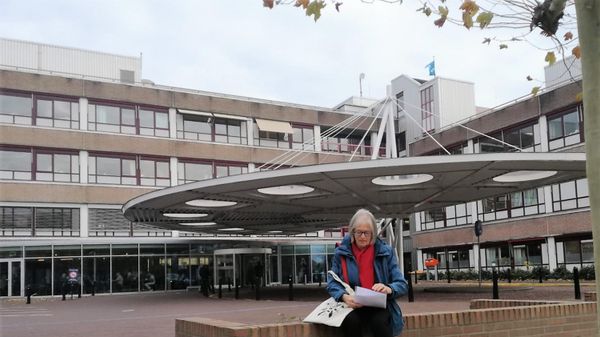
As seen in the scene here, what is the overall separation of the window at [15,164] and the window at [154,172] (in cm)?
642

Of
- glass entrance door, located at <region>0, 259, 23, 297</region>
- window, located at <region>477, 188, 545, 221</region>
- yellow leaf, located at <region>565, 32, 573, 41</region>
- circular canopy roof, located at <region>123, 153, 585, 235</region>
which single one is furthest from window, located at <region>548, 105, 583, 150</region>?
yellow leaf, located at <region>565, 32, 573, 41</region>

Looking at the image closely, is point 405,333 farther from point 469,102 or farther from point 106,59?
point 469,102

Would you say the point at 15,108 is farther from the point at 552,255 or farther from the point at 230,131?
the point at 552,255

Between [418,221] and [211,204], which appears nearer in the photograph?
[211,204]

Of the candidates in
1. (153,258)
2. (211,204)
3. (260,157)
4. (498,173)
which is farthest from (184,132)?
(498,173)

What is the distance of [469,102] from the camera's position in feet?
175

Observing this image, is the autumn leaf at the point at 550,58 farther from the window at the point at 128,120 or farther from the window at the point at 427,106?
the window at the point at 427,106

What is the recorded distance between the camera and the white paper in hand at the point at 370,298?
15.4 ft

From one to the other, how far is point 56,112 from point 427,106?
27429 mm

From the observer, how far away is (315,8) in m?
5.15

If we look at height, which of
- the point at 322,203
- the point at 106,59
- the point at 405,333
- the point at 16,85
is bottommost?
the point at 405,333

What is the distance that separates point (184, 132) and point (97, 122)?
549cm

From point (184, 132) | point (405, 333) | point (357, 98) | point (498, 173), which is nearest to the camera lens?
point (405, 333)

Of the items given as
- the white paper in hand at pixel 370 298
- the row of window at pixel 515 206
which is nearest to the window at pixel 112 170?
the row of window at pixel 515 206
